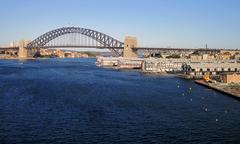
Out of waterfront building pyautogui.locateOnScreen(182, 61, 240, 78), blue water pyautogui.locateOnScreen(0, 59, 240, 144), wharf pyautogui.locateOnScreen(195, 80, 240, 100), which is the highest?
waterfront building pyautogui.locateOnScreen(182, 61, 240, 78)

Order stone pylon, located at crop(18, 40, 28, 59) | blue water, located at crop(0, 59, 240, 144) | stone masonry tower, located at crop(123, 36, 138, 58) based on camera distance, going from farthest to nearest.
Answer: stone pylon, located at crop(18, 40, 28, 59), stone masonry tower, located at crop(123, 36, 138, 58), blue water, located at crop(0, 59, 240, 144)

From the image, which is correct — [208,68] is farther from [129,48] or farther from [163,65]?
[129,48]

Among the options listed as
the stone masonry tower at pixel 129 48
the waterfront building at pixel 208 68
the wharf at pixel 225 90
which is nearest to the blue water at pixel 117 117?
the wharf at pixel 225 90

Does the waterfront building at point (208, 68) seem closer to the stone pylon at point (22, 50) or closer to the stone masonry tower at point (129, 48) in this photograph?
the stone masonry tower at point (129, 48)

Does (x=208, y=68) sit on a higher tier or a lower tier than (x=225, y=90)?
higher

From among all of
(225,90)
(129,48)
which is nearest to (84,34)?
(129,48)

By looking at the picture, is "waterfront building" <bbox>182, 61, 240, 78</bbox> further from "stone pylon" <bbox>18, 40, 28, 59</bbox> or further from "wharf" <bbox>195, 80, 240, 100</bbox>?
A: "stone pylon" <bbox>18, 40, 28, 59</bbox>

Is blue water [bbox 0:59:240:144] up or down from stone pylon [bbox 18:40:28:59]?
down

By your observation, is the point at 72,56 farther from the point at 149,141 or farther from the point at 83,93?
the point at 149,141

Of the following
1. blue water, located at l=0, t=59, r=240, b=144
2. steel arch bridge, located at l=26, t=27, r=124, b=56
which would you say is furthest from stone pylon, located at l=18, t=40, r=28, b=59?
blue water, located at l=0, t=59, r=240, b=144

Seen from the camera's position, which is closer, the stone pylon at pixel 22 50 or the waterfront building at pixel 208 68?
the waterfront building at pixel 208 68

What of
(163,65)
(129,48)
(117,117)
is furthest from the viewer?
(129,48)
